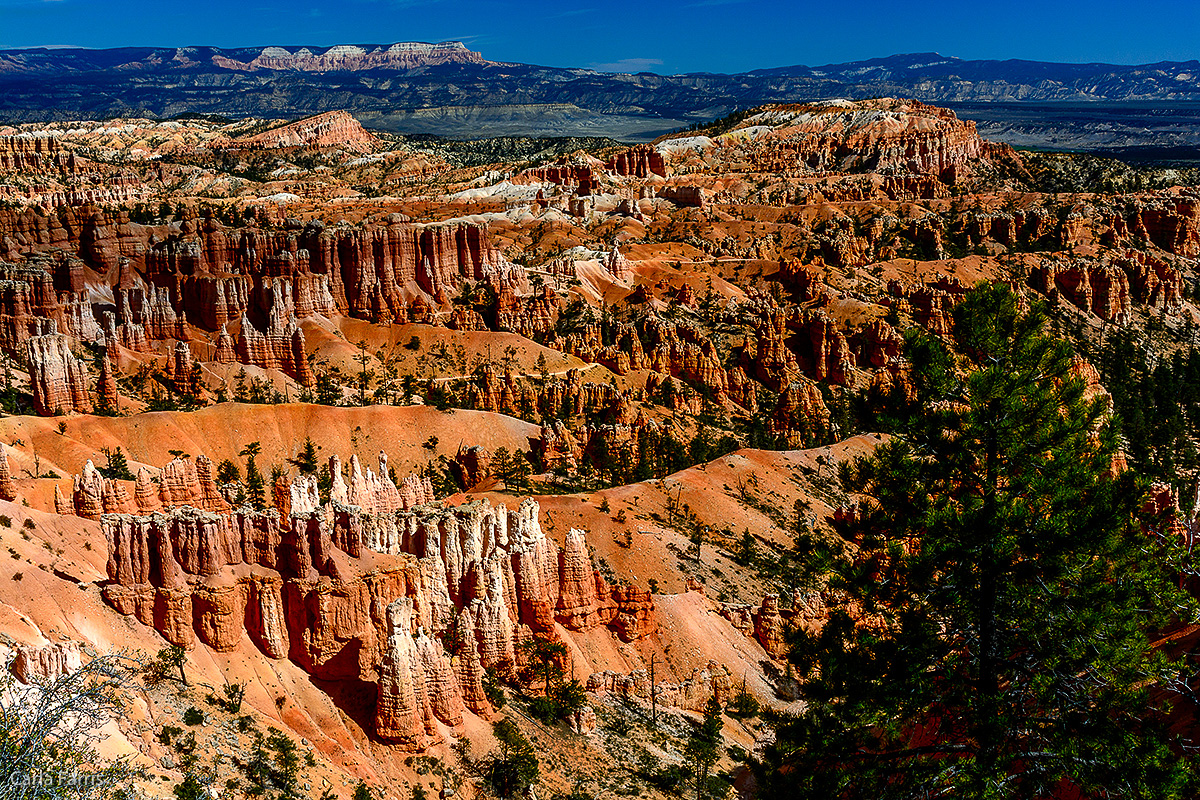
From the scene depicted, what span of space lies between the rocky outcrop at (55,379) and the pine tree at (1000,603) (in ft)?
196

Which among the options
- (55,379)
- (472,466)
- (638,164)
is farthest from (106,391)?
(638,164)

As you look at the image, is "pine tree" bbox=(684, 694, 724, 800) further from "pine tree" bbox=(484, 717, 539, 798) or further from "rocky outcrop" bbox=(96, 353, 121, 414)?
"rocky outcrop" bbox=(96, 353, 121, 414)

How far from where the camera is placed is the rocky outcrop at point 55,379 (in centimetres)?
6831

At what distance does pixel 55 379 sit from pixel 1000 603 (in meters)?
64.0

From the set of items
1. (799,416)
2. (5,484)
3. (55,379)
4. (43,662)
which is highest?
(55,379)

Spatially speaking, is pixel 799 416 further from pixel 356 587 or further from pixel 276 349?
A: pixel 356 587

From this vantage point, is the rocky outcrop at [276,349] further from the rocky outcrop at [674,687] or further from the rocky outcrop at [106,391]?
the rocky outcrop at [674,687]

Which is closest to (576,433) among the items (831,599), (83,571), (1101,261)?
(831,599)

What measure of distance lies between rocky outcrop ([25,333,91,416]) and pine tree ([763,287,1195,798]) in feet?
196

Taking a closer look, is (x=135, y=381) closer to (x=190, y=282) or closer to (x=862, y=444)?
(x=190, y=282)

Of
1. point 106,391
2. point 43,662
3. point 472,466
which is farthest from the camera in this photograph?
point 106,391

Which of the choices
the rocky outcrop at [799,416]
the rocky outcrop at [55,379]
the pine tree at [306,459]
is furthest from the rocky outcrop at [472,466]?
the rocky outcrop at [55,379]

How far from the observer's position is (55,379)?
6919cm

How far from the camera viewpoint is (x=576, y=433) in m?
76.4
